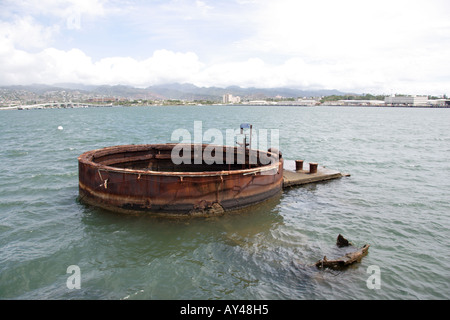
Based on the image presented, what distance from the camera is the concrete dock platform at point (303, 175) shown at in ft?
63.2

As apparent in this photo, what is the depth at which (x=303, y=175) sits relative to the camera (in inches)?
800

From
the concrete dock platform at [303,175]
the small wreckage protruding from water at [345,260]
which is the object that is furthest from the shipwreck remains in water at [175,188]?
the small wreckage protruding from water at [345,260]

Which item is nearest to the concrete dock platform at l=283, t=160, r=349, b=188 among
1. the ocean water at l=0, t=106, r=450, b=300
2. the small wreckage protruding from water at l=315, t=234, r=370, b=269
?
the ocean water at l=0, t=106, r=450, b=300

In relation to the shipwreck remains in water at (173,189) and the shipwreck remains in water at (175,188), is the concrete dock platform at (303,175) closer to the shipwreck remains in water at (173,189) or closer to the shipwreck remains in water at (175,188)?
the shipwreck remains in water at (175,188)

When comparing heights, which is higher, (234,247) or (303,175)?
(303,175)

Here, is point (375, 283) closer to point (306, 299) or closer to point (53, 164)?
point (306, 299)

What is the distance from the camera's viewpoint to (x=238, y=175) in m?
14.3

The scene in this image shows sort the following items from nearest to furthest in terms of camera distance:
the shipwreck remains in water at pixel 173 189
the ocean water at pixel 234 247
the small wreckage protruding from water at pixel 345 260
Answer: the ocean water at pixel 234 247 < the small wreckage protruding from water at pixel 345 260 < the shipwreck remains in water at pixel 173 189

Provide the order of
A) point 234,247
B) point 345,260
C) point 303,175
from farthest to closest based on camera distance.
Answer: point 303,175 < point 234,247 < point 345,260

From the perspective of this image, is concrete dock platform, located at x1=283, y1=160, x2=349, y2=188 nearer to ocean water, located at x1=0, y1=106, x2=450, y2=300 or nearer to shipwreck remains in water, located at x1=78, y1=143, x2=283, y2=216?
ocean water, located at x1=0, y1=106, x2=450, y2=300

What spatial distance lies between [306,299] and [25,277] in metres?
8.79

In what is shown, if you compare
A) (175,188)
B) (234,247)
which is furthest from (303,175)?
(234,247)

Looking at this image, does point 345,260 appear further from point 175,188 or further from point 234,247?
point 175,188
